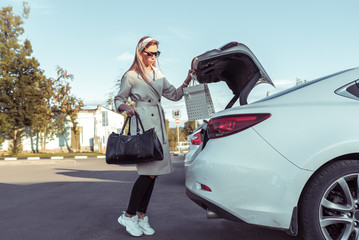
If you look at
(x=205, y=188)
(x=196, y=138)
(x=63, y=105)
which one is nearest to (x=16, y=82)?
(x=63, y=105)

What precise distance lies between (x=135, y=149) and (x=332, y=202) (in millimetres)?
1765

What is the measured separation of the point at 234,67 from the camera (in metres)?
3.69

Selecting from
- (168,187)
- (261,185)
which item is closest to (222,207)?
(261,185)

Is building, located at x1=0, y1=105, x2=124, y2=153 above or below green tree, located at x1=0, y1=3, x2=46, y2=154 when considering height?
below

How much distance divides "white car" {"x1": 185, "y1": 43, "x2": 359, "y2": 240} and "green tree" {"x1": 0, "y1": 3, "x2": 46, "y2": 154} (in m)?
29.1

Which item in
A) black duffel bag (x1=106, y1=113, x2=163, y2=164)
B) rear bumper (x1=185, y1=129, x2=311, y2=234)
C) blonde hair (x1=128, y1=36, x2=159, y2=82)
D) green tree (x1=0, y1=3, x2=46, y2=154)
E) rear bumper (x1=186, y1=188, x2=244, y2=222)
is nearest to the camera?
rear bumper (x1=185, y1=129, x2=311, y2=234)

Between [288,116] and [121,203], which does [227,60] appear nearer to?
[288,116]

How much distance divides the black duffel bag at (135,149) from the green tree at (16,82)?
2786cm

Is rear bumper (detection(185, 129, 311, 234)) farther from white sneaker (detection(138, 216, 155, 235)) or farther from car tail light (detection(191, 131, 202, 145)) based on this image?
car tail light (detection(191, 131, 202, 145))

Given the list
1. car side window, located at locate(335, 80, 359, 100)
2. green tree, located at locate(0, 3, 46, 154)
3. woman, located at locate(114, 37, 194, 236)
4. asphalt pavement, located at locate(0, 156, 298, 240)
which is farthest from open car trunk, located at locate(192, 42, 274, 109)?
green tree, located at locate(0, 3, 46, 154)

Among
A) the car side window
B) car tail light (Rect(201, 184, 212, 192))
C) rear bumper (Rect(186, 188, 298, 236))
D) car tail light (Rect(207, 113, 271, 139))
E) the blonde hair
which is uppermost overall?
the blonde hair

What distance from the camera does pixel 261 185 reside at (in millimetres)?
2557

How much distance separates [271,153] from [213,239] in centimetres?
124

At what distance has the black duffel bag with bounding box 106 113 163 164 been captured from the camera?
3518mm
